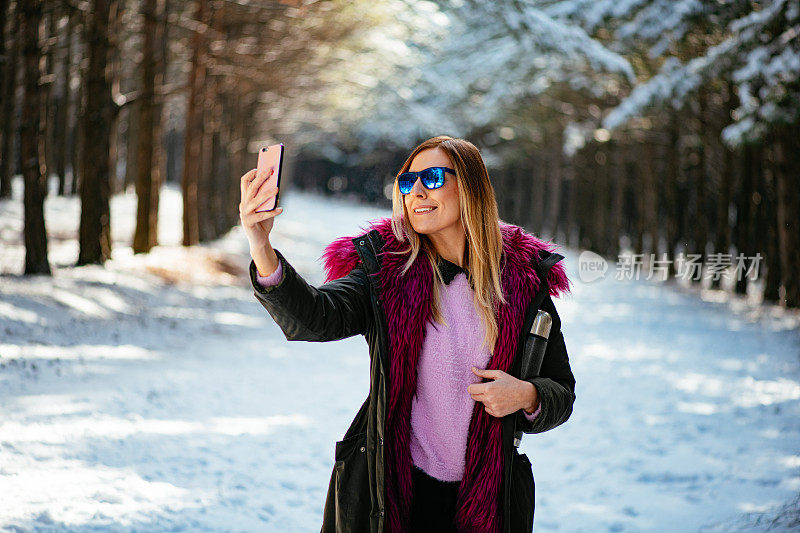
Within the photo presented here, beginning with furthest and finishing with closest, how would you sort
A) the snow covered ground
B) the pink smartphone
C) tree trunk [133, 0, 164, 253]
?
tree trunk [133, 0, 164, 253] < the snow covered ground < the pink smartphone

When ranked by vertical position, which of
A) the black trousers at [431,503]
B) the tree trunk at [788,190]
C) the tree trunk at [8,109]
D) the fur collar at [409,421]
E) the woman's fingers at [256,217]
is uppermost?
the tree trunk at [8,109]

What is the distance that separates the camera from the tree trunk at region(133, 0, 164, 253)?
15.4 meters

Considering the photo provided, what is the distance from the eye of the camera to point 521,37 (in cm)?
1130

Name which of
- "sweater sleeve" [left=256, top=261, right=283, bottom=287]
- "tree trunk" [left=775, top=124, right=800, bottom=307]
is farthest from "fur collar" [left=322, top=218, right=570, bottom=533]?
"tree trunk" [left=775, top=124, right=800, bottom=307]

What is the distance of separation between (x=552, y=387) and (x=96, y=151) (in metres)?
12.9

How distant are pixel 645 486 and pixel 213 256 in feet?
49.8

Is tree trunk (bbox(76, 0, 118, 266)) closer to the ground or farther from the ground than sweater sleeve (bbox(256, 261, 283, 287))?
farther from the ground

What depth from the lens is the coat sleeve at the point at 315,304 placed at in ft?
7.18

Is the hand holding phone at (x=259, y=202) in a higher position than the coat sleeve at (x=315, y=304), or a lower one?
higher

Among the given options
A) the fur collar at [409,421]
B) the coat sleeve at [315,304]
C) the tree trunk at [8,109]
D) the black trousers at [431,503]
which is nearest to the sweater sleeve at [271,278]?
the coat sleeve at [315,304]

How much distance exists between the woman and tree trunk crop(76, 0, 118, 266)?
12.3m

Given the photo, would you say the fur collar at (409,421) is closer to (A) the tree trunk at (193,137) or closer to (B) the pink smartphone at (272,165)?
(B) the pink smartphone at (272,165)

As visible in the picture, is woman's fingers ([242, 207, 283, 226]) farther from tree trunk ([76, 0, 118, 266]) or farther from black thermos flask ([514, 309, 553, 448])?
tree trunk ([76, 0, 118, 266])

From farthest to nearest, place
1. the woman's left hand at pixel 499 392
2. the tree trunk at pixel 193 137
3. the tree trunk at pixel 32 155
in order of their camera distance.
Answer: the tree trunk at pixel 193 137 < the tree trunk at pixel 32 155 < the woman's left hand at pixel 499 392
